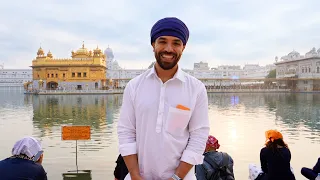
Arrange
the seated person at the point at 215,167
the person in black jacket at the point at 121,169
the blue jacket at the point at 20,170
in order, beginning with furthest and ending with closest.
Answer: the seated person at the point at 215,167 < the person in black jacket at the point at 121,169 < the blue jacket at the point at 20,170

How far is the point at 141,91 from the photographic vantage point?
6.28ft

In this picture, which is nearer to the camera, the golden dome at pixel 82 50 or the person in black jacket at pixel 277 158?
the person in black jacket at pixel 277 158

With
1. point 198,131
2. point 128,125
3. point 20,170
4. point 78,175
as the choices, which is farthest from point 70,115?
point 198,131

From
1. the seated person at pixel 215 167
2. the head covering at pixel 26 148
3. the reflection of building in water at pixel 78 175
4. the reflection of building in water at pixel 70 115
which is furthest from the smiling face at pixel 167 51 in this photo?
the reflection of building in water at pixel 70 115

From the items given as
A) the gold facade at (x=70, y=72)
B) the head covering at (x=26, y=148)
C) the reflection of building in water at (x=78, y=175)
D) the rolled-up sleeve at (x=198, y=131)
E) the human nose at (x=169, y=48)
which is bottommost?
the reflection of building in water at (x=78, y=175)

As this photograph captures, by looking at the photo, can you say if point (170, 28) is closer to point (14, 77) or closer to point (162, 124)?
point (162, 124)

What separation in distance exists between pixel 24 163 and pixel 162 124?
52.7 inches

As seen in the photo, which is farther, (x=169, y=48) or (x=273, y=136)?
(x=273, y=136)

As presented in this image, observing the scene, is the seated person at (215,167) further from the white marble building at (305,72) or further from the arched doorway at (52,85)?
the white marble building at (305,72)

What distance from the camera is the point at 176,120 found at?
6.10 feet

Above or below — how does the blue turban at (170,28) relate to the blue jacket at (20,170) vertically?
above

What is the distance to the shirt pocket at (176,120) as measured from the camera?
1842mm

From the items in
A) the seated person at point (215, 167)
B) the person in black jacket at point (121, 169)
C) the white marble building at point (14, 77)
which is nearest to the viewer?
the person in black jacket at point (121, 169)

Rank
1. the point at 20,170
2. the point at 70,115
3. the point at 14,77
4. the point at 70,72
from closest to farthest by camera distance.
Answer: the point at 20,170 → the point at 70,115 → the point at 70,72 → the point at 14,77
